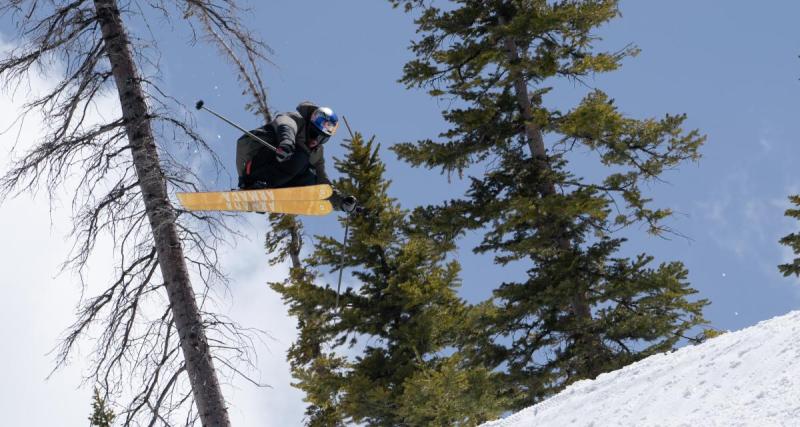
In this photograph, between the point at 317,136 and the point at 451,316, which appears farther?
the point at 451,316

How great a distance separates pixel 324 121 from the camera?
420 inches

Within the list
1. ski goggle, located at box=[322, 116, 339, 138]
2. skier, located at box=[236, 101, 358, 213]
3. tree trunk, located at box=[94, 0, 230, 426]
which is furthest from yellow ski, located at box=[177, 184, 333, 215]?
ski goggle, located at box=[322, 116, 339, 138]

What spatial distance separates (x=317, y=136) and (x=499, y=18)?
6.64 meters

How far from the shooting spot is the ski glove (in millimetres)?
9867

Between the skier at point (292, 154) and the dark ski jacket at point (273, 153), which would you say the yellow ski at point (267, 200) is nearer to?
the skier at point (292, 154)

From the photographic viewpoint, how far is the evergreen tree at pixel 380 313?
50.8ft

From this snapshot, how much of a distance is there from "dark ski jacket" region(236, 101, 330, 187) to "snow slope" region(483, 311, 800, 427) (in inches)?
178

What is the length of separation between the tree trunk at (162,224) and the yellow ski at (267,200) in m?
0.39

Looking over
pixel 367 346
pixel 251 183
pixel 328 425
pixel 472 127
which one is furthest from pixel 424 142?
pixel 328 425

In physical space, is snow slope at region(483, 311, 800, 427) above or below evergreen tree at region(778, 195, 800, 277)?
below

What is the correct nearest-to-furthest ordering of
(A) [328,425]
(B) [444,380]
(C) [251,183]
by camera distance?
(C) [251,183] < (B) [444,380] < (A) [328,425]

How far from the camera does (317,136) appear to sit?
1085 cm

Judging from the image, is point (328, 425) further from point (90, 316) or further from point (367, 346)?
point (90, 316)

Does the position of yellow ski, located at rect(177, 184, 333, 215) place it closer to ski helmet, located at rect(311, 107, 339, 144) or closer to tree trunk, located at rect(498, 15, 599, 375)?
ski helmet, located at rect(311, 107, 339, 144)
